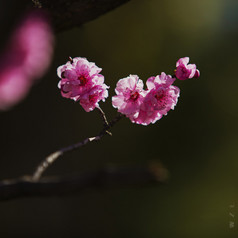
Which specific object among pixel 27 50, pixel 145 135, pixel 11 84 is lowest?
pixel 145 135

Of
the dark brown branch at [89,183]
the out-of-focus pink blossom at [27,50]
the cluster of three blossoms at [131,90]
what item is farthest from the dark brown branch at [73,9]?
the dark brown branch at [89,183]

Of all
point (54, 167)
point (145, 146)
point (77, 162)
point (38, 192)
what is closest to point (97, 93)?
point (38, 192)

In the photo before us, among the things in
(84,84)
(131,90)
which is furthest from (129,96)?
(84,84)

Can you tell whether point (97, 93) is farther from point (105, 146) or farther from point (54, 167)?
point (105, 146)

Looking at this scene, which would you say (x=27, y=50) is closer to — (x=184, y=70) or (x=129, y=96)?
(x=129, y=96)

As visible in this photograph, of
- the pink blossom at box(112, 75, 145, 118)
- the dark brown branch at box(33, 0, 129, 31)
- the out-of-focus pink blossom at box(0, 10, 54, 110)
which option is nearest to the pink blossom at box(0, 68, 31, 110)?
the out-of-focus pink blossom at box(0, 10, 54, 110)

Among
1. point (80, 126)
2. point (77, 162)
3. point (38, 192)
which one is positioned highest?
point (38, 192)
